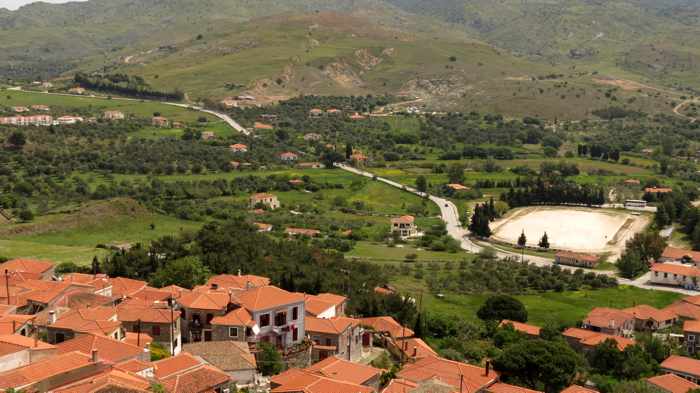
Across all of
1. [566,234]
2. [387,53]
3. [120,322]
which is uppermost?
[387,53]

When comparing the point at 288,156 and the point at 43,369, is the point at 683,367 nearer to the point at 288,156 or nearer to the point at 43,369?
the point at 43,369

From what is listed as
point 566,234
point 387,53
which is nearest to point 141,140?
point 566,234

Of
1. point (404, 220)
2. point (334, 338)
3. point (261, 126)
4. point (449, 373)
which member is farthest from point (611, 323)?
point (261, 126)

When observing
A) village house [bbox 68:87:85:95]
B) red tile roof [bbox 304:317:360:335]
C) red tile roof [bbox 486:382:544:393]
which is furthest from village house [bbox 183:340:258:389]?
village house [bbox 68:87:85:95]

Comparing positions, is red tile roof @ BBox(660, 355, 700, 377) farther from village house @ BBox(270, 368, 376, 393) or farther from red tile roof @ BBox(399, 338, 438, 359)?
village house @ BBox(270, 368, 376, 393)

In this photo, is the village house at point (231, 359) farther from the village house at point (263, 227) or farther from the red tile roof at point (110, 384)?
the village house at point (263, 227)

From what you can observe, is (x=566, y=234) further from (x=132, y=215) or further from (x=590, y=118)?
(x=590, y=118)
